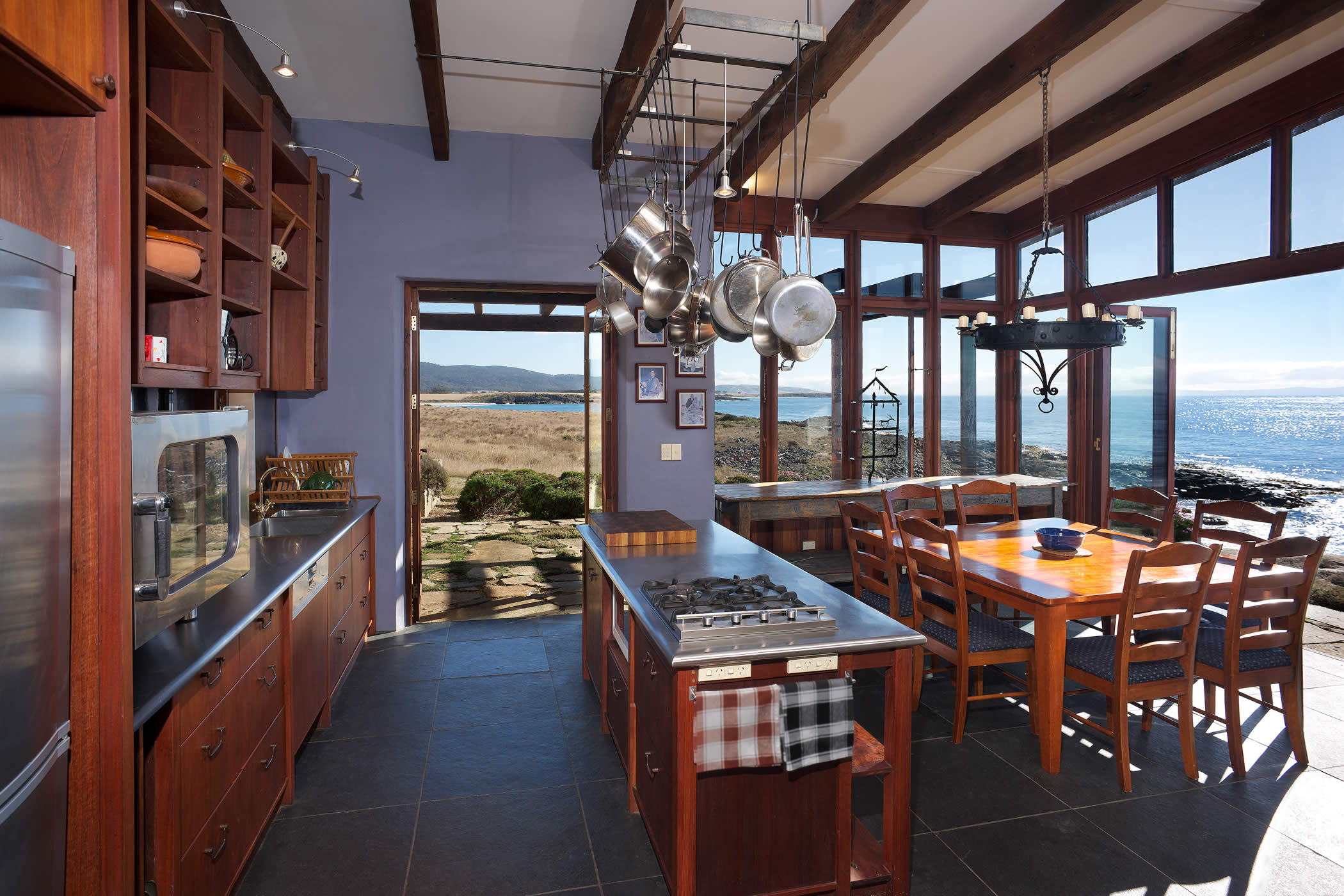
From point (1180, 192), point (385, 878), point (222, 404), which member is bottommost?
point (385, 878)

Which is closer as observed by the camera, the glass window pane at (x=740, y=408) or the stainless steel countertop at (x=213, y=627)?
the stainless steel countertop at (x=213, y=627)

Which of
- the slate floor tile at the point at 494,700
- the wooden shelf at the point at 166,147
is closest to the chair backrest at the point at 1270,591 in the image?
the slate floor tile at the point at 494,700

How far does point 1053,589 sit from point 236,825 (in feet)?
9.35

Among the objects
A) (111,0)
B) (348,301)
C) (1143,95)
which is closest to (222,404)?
(348,301)

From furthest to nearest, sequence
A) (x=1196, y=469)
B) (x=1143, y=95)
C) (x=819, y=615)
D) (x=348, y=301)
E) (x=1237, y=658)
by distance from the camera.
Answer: (x=1196, y=469), (x=348, y=301), (x=1143, y=95), (x=1237, y=658), (x=819, y=615)

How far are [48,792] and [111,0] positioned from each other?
4.74 feet

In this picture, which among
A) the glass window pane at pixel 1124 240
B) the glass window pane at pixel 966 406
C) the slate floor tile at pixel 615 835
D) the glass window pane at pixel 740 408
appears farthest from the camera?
the glass window pane at pixel 966 406

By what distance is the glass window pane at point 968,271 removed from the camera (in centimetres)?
640

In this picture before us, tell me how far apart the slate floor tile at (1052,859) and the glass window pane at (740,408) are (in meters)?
3.73

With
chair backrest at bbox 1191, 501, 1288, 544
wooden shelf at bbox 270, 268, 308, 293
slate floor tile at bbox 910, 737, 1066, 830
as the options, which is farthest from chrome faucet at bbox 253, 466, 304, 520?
chair backrest at bbox 1191, 501, 1288, 544

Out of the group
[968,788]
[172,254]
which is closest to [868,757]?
[968,788]

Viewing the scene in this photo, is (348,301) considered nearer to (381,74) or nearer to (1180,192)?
(381,74)

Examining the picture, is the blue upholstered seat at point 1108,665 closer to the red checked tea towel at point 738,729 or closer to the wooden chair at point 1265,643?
the wooden chair at point 1265,643

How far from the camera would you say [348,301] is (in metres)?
4.44
